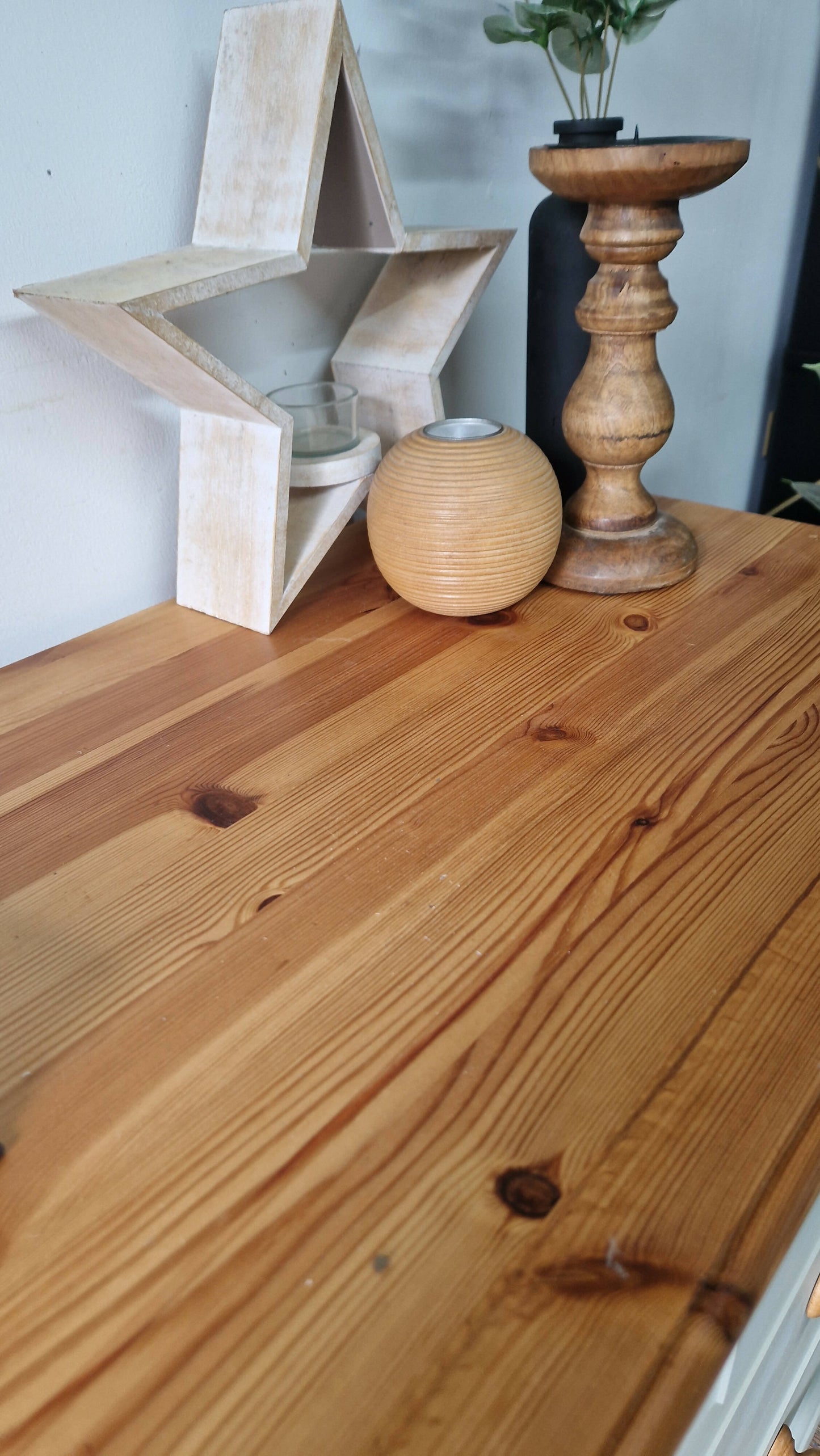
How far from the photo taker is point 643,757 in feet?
2.00

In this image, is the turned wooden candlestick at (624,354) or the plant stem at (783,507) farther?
the plant stem at (783,507)

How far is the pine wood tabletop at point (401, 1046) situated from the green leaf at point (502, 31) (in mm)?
532

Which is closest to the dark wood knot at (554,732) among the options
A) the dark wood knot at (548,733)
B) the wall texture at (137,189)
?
the dark wood knot at (548,733)

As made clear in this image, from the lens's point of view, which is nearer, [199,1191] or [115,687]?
[199,1191]

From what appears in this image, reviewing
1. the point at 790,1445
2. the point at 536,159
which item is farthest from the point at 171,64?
the point at 790,1445

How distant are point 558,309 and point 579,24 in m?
0.21

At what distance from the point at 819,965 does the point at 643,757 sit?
181 millimetres

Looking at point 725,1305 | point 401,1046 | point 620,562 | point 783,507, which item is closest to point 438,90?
point 620,562

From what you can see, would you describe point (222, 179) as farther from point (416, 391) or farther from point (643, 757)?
point (643, 757)

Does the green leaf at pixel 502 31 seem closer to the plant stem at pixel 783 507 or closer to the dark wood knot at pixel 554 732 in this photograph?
the dark wood knot at pixel 554 732

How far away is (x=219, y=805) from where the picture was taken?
0.58 metres

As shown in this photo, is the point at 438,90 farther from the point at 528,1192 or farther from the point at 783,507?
the point at 783,507

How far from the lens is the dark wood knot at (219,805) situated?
0.57m

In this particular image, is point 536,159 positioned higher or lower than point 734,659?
higher
